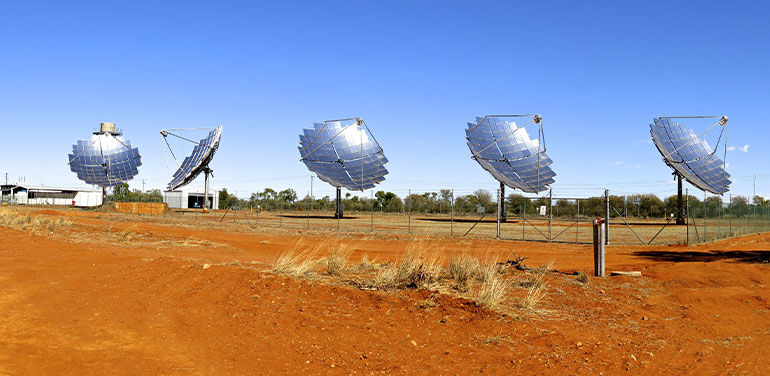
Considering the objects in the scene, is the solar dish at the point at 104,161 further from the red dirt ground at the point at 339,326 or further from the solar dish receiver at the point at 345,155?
the red dirt ground at the point at 339,326

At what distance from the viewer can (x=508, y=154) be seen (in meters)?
50.2

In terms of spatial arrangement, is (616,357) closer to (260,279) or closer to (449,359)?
(449,359)

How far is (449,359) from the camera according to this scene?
712 cm

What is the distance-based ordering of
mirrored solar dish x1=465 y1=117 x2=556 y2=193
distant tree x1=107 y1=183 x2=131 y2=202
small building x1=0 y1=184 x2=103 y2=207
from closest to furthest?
mirrored solar dish x1=465 y1=117 x2=556 y2=193 < distant tree x1=107 y1=183 x2=131 y2=202 < small building x1=0 y1=184 x2=103 y2=207

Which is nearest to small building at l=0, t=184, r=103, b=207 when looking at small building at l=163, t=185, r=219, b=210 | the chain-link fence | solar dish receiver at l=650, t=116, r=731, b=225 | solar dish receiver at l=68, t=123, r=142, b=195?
small building at l=163, t=185, r=219, b=210

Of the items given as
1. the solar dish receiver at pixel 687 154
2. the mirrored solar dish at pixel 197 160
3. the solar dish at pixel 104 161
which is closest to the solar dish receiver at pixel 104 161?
the solar dish at pixel 104 161

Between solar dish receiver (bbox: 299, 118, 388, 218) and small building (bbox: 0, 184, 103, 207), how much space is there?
206ft

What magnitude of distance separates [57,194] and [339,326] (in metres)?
112

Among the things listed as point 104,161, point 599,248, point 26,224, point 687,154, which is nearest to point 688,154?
point 687,154

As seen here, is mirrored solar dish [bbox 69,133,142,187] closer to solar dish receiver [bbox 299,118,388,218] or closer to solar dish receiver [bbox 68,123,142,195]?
solar dish receiver [bbox 68,123,142,195]

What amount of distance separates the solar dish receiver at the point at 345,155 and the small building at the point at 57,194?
62931 millimetres

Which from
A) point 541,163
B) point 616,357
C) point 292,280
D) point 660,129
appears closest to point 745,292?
point 616,357

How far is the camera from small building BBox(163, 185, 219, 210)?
9869 centimetres

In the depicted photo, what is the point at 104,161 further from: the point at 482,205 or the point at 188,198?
the point at 482,205
